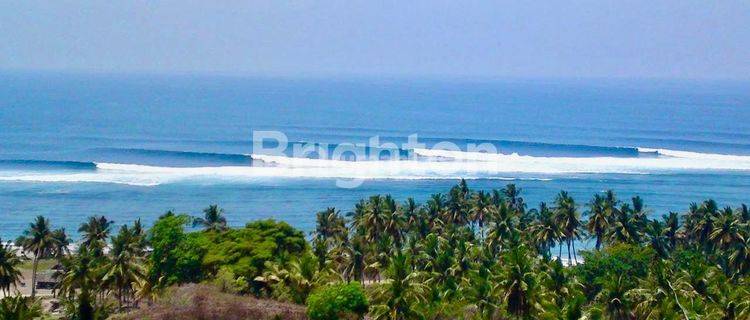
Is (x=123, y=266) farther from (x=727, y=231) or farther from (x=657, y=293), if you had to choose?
(x=727, y=231)

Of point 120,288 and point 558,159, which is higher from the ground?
point 558,159

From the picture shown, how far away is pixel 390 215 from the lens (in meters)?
57.1

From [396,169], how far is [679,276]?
7721 centimetres

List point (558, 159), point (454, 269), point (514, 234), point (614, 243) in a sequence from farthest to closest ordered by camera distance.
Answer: point (558, 159)
point (614, 243)
point (514, 234)
point (454, 269)

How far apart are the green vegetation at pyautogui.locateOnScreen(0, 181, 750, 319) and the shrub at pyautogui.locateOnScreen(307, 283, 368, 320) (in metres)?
0.06

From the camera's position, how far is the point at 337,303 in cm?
3959

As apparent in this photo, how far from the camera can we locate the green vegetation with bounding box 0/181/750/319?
1533 inches

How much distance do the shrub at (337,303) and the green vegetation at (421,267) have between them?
0.21 ft

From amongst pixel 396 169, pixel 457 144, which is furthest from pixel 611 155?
pixel 396 169

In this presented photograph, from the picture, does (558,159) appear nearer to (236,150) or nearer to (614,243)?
(236,150)

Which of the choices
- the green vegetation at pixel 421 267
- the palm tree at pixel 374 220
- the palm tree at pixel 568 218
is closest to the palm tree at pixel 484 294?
the green vegetation at pixel 421 267

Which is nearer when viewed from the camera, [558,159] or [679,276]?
[679,276]

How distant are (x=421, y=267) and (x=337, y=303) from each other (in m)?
8.35

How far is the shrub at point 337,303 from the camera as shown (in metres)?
39.6
